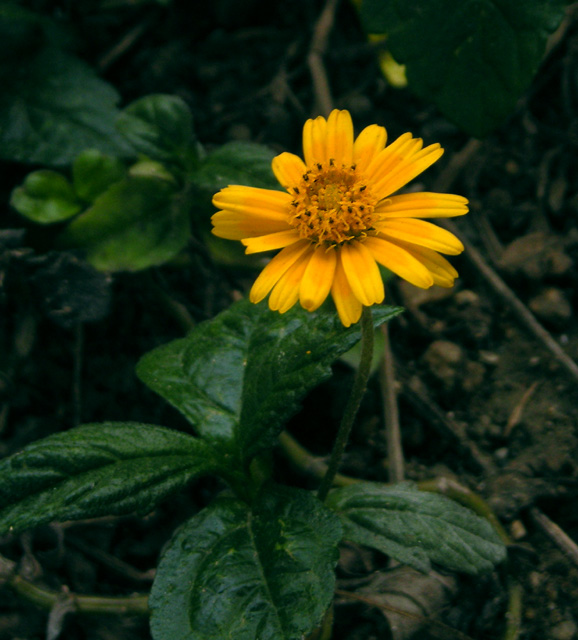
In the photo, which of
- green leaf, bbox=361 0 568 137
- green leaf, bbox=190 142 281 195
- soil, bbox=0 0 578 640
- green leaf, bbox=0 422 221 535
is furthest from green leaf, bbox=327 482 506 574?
green leaf, bbox=361 0 568 137

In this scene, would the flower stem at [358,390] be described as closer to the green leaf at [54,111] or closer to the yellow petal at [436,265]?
the yellow petal at [436,265]

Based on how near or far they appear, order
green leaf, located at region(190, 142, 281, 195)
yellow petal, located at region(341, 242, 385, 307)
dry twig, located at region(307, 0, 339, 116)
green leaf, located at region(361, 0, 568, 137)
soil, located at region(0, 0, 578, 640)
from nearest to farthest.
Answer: yellow petal, located at region(341, 242, 385, 307) < soil, located at region(0, 0, 578, 640) < green leaf, located at region(361, 0, 568, 137) < green leaf, located at region(190, 142, 281, 195) < dry twig, located at region(307, 0, 339, 116)

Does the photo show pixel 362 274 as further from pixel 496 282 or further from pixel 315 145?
pixel 496 282

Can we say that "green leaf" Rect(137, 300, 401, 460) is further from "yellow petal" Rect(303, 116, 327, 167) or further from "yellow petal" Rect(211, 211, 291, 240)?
"yellow petal" Rect(303, 116, 327, 167)

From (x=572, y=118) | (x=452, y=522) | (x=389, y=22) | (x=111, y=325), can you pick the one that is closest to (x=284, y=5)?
(x=389, y=22)

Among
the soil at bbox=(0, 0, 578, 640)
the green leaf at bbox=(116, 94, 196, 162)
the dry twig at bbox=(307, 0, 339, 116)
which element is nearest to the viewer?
the soil at bbox=(0, 0, 578, 640)

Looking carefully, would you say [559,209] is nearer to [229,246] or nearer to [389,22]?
[389,22]
